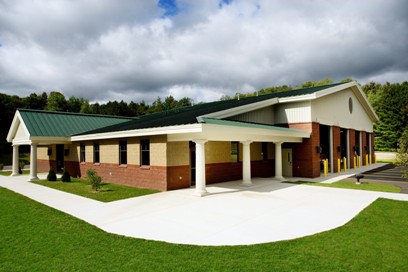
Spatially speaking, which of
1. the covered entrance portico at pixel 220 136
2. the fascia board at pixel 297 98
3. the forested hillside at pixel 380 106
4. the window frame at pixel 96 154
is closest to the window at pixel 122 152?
the window frame at pixel 96 154

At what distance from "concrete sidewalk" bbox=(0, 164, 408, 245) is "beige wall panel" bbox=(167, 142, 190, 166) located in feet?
5.01

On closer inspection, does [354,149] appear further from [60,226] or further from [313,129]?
[60,226]

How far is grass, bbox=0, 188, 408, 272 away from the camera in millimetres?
5332

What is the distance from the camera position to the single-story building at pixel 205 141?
531 inches

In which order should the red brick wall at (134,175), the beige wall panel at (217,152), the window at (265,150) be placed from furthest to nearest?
the window at (265,150)
the beige wall panel at (217,152)
the red brick wall at (134,175)

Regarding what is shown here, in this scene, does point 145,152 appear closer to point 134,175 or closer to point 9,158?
point 134,175

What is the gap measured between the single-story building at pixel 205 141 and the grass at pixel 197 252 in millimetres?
5816

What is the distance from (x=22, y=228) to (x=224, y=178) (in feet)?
35.7

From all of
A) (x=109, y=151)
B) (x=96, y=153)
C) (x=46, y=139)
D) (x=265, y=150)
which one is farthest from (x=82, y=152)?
(x=265, y=150)

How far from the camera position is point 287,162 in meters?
19.7

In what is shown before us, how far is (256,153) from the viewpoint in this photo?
18.9m

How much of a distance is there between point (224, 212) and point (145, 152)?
23.5 ft

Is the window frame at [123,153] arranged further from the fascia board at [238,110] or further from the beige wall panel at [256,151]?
the beige wall panel at [256,151]

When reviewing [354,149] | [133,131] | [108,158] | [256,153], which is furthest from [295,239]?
[354,149]
